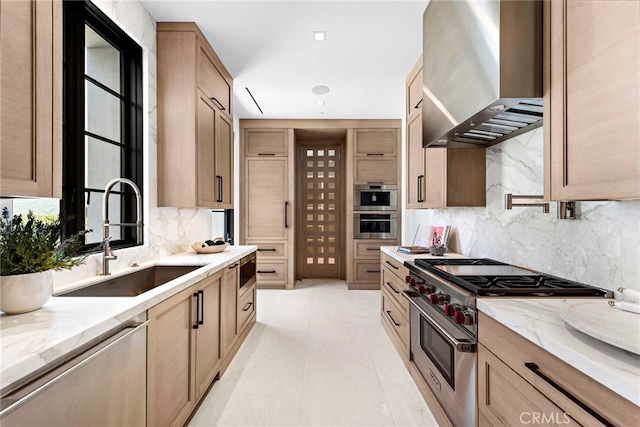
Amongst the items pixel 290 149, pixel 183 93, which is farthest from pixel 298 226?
pixel 183 93

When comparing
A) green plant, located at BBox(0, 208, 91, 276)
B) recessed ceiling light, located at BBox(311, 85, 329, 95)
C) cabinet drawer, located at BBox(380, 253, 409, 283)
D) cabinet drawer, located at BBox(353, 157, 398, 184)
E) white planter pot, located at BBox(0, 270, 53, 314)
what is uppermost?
recessed ceiling light, located at BBox(311, 85, 329, 95)

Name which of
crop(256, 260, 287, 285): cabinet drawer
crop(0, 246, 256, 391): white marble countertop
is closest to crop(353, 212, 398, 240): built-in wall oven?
crop(256, 260, 287, 285): cabinet drawer

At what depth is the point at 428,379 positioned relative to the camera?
73.3 inches

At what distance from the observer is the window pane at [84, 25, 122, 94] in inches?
76.9

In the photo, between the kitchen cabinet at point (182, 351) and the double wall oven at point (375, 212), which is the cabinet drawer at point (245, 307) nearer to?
the kitchen cabinet at point (182, 351)

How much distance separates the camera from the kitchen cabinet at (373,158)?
15.8ft

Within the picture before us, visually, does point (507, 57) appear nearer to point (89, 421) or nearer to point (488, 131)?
point (488, 131)

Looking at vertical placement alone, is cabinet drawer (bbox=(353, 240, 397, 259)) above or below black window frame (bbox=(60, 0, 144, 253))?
below

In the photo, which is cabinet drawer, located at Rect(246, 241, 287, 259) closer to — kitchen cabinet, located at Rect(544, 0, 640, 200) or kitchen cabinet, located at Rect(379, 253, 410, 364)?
kitchen cabinet, located at Rect(379, 253, 410, 364)

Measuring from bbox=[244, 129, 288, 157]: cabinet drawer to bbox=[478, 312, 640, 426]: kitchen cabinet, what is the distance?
4.08 meters

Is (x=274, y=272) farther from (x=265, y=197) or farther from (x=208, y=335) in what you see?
(x=208, y=335)

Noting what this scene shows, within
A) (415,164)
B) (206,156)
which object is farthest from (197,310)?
(415,164)

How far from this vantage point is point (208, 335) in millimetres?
1944

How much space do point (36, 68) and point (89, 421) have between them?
1.13 metres
